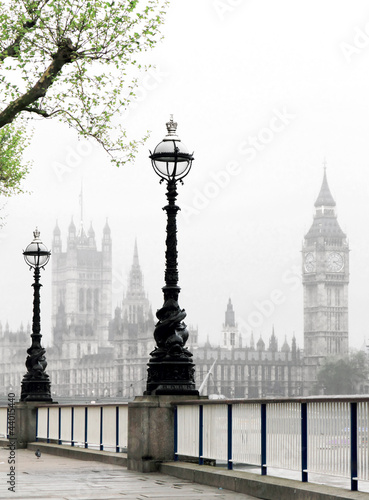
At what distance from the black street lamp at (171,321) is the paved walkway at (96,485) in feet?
4.36

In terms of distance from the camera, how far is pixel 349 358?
194625mm

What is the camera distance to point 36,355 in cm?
2370

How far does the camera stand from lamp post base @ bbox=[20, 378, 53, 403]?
22867 mm

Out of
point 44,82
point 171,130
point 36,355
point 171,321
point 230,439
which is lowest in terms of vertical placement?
point 230,439

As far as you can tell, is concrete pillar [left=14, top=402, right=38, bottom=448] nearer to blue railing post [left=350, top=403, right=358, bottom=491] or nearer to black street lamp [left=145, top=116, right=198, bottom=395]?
black street lamp [left=145, top=116, right=198, bottom=395]

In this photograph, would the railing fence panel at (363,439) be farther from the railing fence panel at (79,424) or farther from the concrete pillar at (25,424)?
the concrete pillar at (25,424)

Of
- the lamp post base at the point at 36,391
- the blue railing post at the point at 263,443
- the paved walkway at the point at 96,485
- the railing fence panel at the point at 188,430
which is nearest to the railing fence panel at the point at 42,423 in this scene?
the lamp post base at the point at 36,391

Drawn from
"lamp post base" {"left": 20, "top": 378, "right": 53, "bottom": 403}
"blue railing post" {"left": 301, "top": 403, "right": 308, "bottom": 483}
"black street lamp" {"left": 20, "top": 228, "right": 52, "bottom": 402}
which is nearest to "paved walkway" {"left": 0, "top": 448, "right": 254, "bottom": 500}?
"blue railing post" {"left": 301, "top": 403, "right": 308, "bottom": 483}

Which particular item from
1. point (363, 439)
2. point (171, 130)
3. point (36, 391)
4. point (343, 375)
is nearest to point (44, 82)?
point (171, 130)

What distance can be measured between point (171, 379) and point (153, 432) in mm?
786

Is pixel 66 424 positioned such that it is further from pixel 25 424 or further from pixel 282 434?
pixel 282 434

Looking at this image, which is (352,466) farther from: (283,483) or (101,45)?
(101,45)

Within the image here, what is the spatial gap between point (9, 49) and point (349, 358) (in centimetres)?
18092

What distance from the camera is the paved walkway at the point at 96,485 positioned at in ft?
34.9
